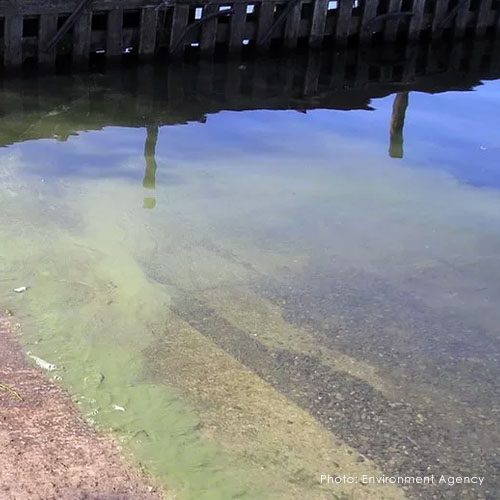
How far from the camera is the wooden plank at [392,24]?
15.8 m

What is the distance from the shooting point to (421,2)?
1602cm

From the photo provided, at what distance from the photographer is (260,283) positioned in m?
6.39

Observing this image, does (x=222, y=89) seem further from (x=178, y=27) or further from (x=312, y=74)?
(x=312, y=74)

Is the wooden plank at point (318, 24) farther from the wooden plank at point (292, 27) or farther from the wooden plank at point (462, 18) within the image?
the wooden plank at point (462, 18)

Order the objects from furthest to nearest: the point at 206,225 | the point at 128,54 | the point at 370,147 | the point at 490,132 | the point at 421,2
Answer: the point at 421,2, the point at 128,54, the point at 490,132, the point at 370,147, the point at 206,225

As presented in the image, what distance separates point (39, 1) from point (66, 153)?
408cm

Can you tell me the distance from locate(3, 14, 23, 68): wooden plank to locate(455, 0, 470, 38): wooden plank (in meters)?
9.42

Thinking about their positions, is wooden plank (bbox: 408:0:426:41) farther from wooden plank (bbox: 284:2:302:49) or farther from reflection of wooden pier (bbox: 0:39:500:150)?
wooden plank (bbox: 284:2:302:49)

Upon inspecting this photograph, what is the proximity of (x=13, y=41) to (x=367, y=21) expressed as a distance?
7.02 m

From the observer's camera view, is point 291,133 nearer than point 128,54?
Yes

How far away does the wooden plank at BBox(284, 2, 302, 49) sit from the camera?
14359 millimetres

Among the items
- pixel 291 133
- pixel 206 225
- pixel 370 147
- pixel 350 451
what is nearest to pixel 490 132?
pixel 370 147

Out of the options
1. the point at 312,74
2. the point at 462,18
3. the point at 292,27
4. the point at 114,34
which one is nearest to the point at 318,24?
the point at 292,27

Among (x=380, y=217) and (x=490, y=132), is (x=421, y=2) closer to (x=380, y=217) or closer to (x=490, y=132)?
(x=490, y=132)
